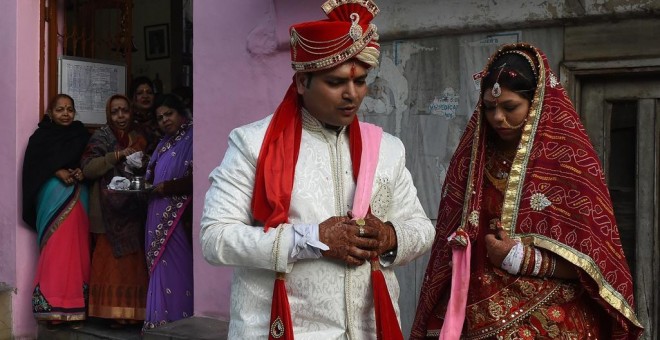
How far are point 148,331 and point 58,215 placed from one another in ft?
4.60

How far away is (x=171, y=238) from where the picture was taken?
20.0 feet

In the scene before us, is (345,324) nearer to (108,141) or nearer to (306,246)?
(306,246)

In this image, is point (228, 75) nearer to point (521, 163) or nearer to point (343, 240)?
point (521, 163)

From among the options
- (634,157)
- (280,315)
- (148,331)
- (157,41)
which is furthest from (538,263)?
(157,41)

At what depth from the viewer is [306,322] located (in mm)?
2764

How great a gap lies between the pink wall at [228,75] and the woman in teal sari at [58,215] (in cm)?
120

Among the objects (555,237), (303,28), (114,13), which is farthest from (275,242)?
(114,13)

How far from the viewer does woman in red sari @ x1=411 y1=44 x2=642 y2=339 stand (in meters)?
3.07

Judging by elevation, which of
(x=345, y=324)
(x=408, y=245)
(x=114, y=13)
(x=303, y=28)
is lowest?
(x=345, y=324)

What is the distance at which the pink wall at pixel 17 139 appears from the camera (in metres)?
6.79

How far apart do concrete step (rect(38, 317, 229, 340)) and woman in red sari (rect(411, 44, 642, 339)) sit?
2.52 meters

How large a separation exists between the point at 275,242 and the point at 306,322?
0.99 feet

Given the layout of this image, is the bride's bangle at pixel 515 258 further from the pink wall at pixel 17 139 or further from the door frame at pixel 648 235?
the pink wall at pixel 17 139

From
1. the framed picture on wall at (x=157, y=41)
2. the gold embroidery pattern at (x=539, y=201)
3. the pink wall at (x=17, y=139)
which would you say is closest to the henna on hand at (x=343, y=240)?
the gold embroidery pattern at (x=539, y=201)
